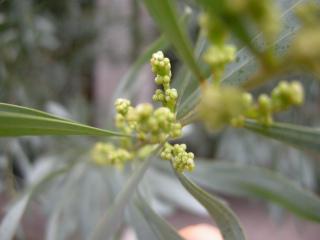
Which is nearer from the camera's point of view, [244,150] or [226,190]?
[226,190]

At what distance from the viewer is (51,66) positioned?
126 centimetres

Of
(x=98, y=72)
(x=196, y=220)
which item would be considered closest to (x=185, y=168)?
(x=98, y=72)

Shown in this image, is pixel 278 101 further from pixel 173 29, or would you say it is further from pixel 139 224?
pixel 139 224

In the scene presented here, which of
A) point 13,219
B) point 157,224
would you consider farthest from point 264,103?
point 13,219

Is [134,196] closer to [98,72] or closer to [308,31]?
[308,31]

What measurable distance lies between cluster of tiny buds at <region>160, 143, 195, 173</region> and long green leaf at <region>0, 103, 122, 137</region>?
67 mm

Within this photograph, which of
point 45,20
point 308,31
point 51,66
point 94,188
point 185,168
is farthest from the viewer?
point 51,66

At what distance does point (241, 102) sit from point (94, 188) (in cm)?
72

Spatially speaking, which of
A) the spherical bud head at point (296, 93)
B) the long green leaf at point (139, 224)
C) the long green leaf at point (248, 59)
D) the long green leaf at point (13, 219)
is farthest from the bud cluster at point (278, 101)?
the long green leaf at point (13, 219)

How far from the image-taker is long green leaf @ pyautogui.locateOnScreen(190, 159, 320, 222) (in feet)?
1.76

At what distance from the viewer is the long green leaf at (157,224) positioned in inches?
17.6

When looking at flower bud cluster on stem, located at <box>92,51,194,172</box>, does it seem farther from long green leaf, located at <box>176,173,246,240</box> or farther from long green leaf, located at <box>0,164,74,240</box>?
long green leaf, located at <box>0,164,74,240</box>

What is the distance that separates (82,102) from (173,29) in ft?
3.60

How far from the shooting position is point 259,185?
2.14ft
